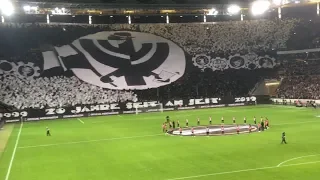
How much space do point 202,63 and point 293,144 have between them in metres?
56.2

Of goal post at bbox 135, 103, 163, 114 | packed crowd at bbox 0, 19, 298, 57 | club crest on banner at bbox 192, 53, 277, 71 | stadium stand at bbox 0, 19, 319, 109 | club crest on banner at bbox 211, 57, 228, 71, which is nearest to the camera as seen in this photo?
goal post at bbox 135, 103, 163, 114

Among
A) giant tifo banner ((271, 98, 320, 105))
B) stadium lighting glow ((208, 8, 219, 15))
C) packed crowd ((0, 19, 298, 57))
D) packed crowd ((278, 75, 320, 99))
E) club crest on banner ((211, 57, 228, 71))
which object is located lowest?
giant tifo banner ((271, 98, 320, 105))

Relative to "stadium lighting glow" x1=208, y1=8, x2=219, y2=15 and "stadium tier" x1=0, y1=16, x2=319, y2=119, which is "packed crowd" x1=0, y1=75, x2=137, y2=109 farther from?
"stadium lighting glow" x1=208, y1=8, x2=219, y2=15

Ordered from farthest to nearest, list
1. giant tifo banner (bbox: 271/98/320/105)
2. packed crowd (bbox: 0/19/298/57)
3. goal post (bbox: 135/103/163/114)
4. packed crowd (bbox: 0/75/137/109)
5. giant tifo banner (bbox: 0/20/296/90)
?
packed crowd (bbox: 0/19/298/57), giant tifo banner (bbox: 0/20/296/90), goal post (bbox: 135/103/163/114), packed crowd (bbox: 0/75/137/109), giant tifo banner (bbox: 271/98/320/105)

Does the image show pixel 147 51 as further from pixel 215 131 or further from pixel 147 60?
pixel 215 131

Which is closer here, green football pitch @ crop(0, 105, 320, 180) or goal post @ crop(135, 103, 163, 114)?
green football pitch @ crop(0, 105, 320, 180)

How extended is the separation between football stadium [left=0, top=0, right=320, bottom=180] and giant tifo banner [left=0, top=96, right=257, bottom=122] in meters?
0.18

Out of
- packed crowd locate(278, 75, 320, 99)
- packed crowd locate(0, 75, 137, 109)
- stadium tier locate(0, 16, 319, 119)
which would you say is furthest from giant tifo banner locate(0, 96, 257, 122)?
packed crowd locate(278, 75, 320, 99)

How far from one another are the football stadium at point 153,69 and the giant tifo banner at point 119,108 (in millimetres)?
176

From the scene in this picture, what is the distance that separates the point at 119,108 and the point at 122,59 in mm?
15064

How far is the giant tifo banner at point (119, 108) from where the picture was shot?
214 ft

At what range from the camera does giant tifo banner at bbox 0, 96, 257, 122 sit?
214 feet

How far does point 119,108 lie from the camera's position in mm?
70875

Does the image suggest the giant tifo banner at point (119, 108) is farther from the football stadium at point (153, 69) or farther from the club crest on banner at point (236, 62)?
the club crest on banner at point (236, 62)
